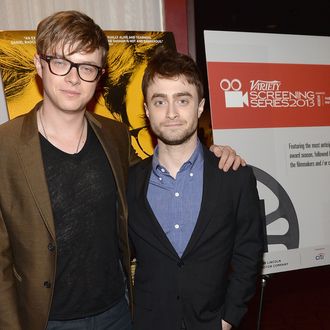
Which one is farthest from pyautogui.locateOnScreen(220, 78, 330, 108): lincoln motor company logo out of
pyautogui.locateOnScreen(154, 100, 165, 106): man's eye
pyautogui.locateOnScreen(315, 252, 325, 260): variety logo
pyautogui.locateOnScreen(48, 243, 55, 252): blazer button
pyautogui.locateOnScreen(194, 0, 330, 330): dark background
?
pyautogui.locateOnScreen(194, 0, 330, 330): dark background

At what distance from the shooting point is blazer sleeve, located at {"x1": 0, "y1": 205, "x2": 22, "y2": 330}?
1.58 m

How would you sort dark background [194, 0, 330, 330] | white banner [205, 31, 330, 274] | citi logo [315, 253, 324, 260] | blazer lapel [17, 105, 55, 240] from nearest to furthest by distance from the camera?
blazer lapel [17, 105, 55, 240]
white banner [205, 31, 330, 274]
citi logo [315, 253, 324, 260]
dark background [194, 0, 330, 330]

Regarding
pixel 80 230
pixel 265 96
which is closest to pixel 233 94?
pixel 265 96

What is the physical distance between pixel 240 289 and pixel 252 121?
1087mm

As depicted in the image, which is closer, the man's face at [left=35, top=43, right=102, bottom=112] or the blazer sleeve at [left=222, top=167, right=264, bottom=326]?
the man's face at [left=35, top=43, right=102, bottom=112]

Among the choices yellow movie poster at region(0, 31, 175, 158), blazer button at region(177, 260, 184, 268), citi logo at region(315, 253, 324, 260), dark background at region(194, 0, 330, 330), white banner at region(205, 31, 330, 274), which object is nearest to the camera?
blazer button at region(177, 260, 184, 268)

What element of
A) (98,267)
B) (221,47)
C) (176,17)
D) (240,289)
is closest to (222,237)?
(240,289)

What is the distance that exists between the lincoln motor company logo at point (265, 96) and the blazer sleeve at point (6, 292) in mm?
1430

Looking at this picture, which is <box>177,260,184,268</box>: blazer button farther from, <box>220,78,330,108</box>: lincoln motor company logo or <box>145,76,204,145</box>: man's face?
<box>220,78,330,108</box>: lincoln motor company logo

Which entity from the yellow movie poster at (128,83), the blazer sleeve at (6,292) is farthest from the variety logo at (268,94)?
the blazer sleeve at (6,292)

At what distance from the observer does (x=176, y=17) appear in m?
2.85

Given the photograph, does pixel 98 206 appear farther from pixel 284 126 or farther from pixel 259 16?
pixel 259 16

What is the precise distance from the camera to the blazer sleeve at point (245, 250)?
1750 mm

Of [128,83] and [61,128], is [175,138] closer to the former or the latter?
[61,128]
